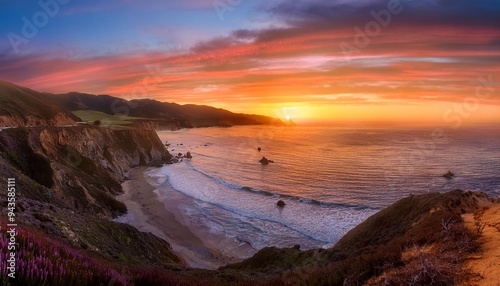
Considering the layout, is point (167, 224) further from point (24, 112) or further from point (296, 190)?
point (24, 112)

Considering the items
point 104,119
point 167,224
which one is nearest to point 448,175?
point 167,224

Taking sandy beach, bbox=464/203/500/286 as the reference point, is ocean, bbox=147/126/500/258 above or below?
below

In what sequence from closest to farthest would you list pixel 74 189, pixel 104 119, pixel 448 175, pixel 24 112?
1. pixel 74 189
2. pixel 448 175
3. pixel 24 112
4. pixel 104 119

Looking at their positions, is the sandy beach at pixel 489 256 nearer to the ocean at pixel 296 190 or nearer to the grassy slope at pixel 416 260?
the grassy slope at pixel 416 260

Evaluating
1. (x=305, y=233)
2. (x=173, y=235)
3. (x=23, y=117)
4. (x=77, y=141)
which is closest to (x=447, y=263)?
(x=305, y=233)

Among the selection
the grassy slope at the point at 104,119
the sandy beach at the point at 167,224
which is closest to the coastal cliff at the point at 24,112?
the grassy slope at the point at 104,119

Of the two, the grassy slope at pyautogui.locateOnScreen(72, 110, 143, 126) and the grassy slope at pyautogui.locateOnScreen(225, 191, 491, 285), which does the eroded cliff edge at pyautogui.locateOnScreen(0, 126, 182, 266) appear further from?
the grassy slope at pyautogui.locateOnScreen(72, 110, 143, 126)

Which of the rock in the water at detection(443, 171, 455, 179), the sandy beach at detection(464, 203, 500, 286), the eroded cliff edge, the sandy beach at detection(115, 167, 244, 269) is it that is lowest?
the sandy beach at detection(115, 167, 244, 269)

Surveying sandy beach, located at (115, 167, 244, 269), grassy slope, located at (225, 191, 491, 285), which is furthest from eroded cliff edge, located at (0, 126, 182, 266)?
grassy slope, located at (225, 191, 491, 285)

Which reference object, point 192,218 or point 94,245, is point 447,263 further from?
point 192,218

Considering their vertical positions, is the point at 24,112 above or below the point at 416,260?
above
